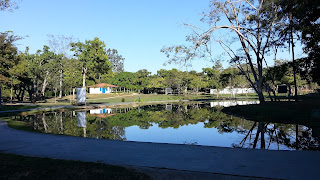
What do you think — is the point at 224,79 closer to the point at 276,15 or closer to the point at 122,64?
the point at 276,15

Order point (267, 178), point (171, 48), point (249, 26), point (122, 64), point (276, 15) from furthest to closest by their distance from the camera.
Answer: point (122, 64) < point (249, 26) < point (276, 15) < point (171, 48) < point (267, 178)

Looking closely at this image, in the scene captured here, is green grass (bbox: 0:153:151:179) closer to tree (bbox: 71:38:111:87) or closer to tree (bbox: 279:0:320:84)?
tree (bbox: 279:0:320:84)

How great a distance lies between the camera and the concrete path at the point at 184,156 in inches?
211

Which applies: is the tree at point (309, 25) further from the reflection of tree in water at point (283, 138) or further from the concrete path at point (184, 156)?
the concrete path at point (184, 156)

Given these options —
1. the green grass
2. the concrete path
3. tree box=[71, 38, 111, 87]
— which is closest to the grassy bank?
the concrete path

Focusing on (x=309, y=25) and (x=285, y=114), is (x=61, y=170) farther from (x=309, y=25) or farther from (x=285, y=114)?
(x=309, y=25)

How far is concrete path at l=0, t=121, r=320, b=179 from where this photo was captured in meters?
5.36

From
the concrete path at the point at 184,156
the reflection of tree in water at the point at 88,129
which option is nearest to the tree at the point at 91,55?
the reflection of tree in water at the point at 88,129

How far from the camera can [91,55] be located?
126 feet

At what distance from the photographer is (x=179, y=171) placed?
5324 mm

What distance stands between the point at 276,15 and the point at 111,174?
22427 mm

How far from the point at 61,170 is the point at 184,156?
3.02 m

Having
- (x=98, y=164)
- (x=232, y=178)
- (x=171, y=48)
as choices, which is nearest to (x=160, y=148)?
(x=98, y=164)

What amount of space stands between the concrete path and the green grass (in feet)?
1.79
